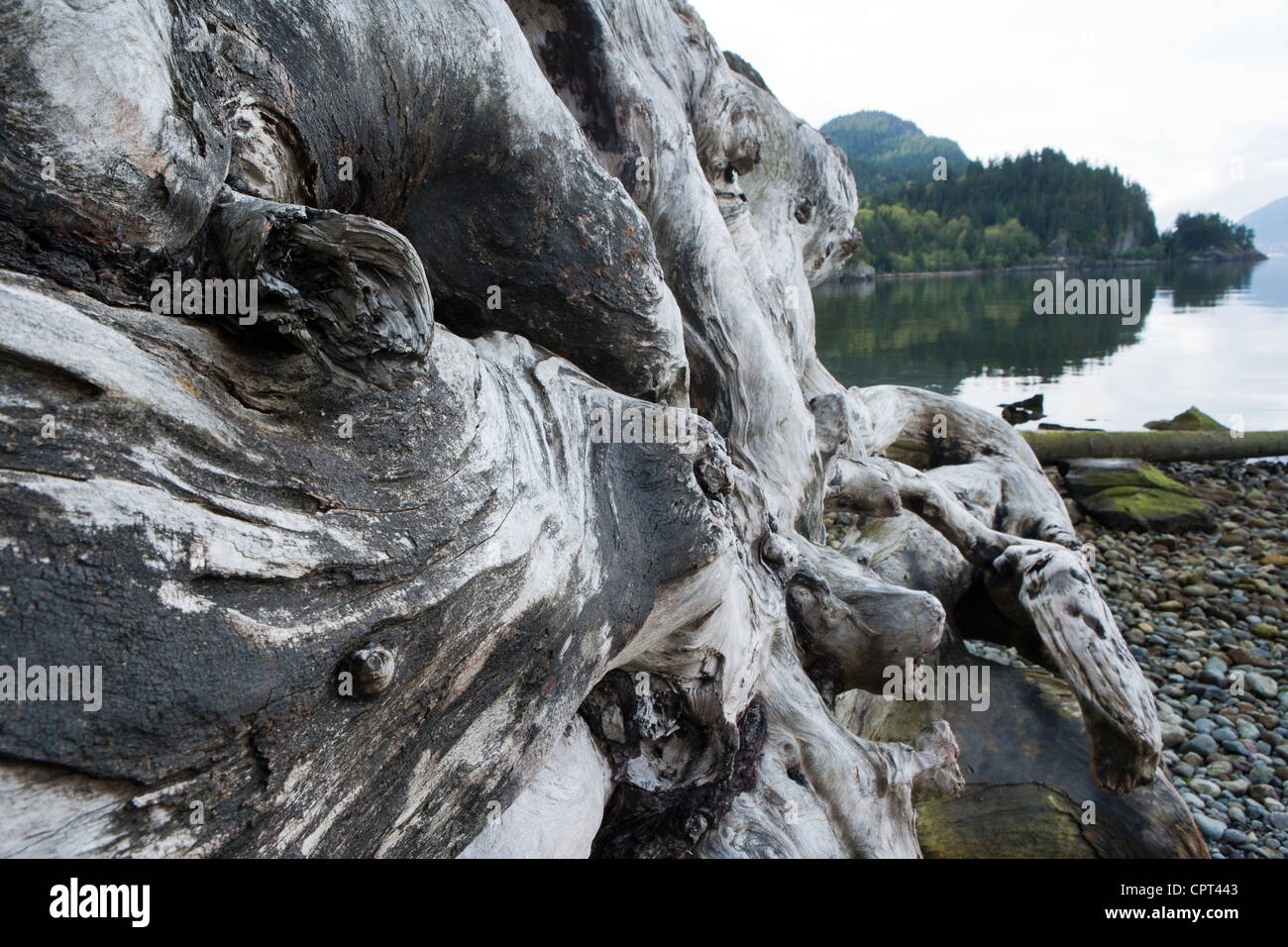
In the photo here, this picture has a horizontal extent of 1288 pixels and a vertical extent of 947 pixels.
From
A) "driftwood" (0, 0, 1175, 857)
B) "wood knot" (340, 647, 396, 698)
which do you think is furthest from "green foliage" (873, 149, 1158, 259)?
"wood knot" (340, 647, 396, 698)

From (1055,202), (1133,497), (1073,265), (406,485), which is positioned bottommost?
(1133,497)

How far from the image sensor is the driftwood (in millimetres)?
1447

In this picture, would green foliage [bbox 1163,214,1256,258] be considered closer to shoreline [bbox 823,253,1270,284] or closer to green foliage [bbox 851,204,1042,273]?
shoreline [bbox 823,253,1270,284]

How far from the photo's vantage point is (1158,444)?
10352 mm

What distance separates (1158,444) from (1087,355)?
1131 centimetres

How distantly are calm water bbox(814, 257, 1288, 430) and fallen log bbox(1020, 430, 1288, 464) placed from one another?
1.63 metres

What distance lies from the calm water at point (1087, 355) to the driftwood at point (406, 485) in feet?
35.5

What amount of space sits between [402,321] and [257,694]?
2.54 feet

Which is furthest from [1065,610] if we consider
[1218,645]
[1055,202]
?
[1055,202]

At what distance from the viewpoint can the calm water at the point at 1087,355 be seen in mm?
14266

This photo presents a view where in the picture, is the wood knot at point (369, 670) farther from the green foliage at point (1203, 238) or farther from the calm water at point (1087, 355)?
the green foliage at point (1203, 238)

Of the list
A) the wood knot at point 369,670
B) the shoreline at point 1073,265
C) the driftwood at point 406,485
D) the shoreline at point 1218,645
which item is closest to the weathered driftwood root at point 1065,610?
the driftwood at point 406,485

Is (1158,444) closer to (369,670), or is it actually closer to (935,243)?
(369,670)
